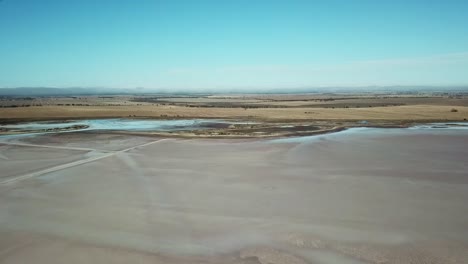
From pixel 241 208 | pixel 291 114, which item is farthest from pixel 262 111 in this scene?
pixel 241 208

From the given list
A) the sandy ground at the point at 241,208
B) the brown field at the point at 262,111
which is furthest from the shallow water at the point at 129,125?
the sandy ground at the point at 241,208

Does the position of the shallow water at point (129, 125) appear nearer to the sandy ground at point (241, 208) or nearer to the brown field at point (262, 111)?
the brown field at point (262, 111)

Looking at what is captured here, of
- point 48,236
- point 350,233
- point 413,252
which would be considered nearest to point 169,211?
point 48,236

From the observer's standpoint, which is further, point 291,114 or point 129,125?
point 291,114

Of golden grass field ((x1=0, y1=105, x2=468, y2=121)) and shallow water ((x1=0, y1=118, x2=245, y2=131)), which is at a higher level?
golden grass field ((x1=0, y1=105, x2=468, y2=121))

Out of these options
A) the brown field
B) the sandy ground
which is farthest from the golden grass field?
the sandy ground

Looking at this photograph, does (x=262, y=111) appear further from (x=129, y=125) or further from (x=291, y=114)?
(x=129, y=125)

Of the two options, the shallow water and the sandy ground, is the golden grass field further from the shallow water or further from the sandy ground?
the sandy ground

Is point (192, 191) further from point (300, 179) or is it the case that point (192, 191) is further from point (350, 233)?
point (350, 233)
